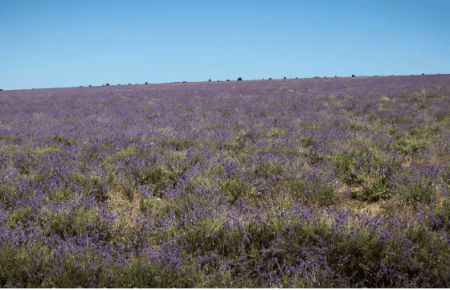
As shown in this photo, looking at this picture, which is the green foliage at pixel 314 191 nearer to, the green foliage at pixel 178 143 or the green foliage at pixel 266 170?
the green foliage at pixel 266 170

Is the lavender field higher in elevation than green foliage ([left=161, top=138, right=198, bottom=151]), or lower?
lower

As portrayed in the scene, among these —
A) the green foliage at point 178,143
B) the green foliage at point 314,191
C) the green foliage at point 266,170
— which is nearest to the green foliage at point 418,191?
the green foliage at point 314,191

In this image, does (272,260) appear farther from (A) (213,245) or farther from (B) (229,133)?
(B) (229,133)

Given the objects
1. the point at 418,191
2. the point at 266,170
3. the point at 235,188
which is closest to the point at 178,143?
the point at 266,170

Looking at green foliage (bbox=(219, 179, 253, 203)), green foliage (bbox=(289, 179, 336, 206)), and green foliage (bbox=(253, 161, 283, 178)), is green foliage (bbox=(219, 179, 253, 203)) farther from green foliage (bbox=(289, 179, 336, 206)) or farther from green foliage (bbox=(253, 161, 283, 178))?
green foliage (bbox=(289, 179, 336, 206))

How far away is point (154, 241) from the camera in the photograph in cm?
270

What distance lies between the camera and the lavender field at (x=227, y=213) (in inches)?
84.9

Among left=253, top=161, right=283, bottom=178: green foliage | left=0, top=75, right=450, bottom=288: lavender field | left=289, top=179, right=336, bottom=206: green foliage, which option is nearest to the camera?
left=0, top=75, right=450, bottom=288: lavender field

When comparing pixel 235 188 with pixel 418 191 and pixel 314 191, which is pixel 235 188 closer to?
pixel 314 191

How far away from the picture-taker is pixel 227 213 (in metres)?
2.94

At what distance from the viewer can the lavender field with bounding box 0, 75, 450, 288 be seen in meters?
2.16

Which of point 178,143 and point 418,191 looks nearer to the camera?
point 418,191

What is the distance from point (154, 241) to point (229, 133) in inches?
172

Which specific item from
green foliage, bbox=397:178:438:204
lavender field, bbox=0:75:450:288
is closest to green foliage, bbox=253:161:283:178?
lavender field, bbox=0:75:450:288
